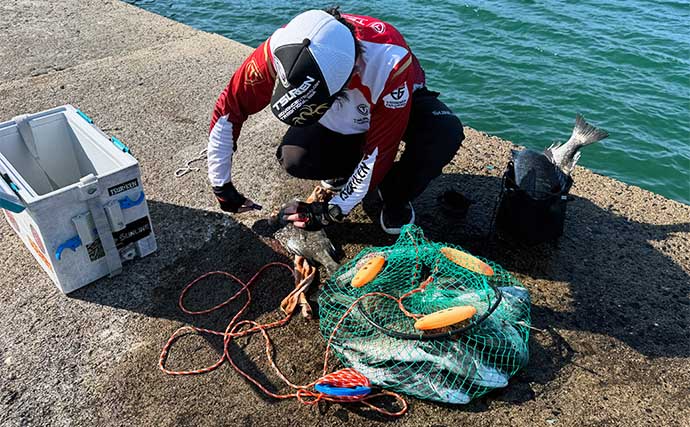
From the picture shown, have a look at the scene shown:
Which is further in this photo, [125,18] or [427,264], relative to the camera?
[125,18]

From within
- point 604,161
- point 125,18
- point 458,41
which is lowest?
point 604,161

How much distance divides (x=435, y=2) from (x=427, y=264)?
346 inches

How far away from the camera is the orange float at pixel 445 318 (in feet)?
8.30

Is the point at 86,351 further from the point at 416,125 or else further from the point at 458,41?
the point at 458,41

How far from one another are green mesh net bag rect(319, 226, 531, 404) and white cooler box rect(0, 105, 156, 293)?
1.24 meters

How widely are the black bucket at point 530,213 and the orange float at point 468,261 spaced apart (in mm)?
642

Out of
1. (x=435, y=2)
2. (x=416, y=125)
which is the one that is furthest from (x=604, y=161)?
(x=435, y=2)

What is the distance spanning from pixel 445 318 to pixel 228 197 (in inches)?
63.4

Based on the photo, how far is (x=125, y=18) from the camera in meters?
7.04

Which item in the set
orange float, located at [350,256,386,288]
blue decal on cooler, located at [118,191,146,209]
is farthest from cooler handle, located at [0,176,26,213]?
orange float, located at [350,256,386,288]

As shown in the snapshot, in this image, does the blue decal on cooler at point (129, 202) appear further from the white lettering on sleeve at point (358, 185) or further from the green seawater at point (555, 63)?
the green seawater at point (555, 63)

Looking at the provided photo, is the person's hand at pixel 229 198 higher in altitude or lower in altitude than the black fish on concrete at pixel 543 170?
lower

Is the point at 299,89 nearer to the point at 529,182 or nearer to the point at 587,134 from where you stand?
the point at 529,182

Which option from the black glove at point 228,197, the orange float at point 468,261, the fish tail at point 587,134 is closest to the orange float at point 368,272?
the orange float at point 468,261
